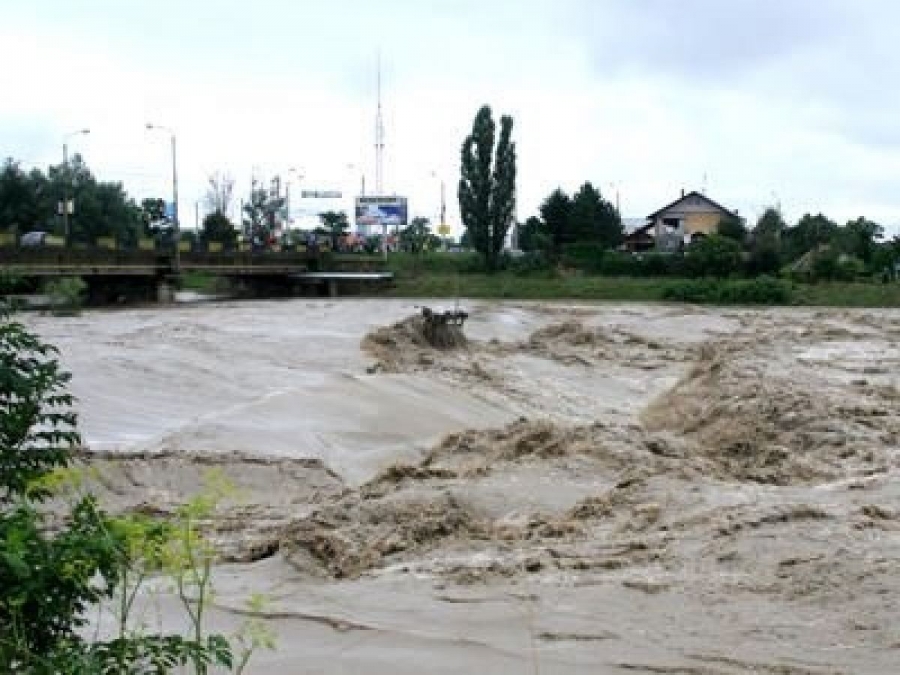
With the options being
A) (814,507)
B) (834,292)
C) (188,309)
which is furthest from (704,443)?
(834,292)

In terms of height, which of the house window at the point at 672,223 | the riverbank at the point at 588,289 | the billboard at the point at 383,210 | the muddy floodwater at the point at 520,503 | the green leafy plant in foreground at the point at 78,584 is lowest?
the muddy floodwater at the point at 520,503

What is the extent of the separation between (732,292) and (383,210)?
50.4 m

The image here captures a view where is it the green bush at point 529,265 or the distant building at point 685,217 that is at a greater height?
the distant building at point 685,217

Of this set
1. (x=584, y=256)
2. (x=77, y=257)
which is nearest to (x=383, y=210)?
(x=584, y=256)

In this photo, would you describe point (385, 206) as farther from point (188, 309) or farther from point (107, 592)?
point (107, 592)

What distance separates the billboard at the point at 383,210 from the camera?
357 feet

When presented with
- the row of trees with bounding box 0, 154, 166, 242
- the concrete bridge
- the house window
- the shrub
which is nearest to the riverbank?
the shrub

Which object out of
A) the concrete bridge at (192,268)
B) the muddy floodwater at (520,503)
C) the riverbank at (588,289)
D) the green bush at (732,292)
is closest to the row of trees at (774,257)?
the riverbank at (588,289)

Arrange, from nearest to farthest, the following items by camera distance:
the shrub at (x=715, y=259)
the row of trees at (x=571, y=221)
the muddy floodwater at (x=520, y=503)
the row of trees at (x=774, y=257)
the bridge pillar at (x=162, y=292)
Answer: the muddy floodwater at (x=520, y=503) → the bridge pillar at (x=162, y=292) → the row of trees at (x=774, y=257) → the shrub at (x=715, y=259) → the row of trees at (x=571, y=221)

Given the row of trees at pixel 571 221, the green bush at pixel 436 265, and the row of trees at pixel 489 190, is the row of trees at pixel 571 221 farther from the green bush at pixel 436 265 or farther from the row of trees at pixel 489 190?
the green bush at pixel 436 265

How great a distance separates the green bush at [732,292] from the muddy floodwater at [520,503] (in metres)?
35.5

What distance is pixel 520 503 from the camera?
36.2 feet

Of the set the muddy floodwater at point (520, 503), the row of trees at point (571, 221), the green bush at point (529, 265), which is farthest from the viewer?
the row of trees at point (571, 221)

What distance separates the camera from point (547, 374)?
28.7 meters
